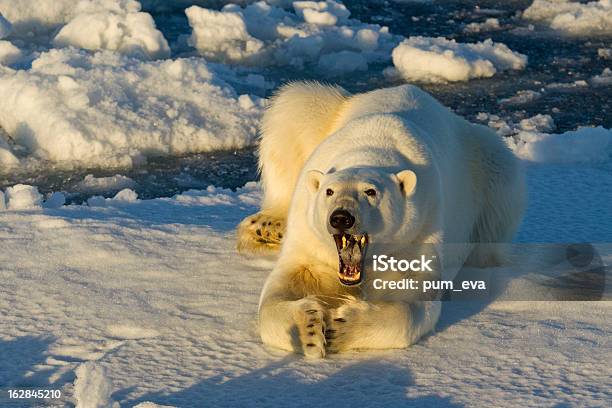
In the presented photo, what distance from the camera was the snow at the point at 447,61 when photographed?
8.22m

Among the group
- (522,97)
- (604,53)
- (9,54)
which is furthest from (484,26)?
(9,54)

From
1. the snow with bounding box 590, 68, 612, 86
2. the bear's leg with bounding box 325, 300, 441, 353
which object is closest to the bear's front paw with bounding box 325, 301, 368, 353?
the bear's leg with bounding box 325, 300, 441, 353

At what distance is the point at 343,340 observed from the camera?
10.3ft

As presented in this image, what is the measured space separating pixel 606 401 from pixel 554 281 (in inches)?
49.1

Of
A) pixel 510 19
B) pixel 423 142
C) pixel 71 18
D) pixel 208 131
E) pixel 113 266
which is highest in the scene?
pixel 510 19

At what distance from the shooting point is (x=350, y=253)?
3125mm

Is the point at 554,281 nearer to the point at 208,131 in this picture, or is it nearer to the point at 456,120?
the point at 456,120

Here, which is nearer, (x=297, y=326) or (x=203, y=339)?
(x=297, y=326)

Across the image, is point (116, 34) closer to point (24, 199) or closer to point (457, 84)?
point (457, 84)

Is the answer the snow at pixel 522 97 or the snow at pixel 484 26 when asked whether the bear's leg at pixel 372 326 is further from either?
the snow at pixel 484 26

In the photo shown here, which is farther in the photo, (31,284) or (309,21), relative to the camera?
(309,21)

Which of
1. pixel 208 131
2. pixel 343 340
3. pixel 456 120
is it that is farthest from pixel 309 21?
pixel 343 340

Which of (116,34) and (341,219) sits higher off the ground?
(116,34)

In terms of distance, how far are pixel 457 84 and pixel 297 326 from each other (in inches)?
209
